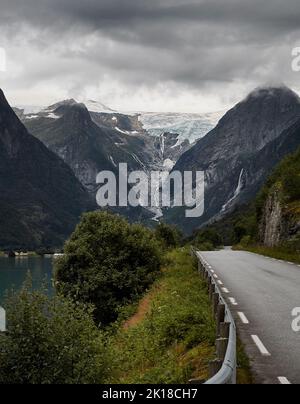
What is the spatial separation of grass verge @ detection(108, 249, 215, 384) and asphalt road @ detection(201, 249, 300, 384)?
93 centimetres

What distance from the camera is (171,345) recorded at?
17.7 metres

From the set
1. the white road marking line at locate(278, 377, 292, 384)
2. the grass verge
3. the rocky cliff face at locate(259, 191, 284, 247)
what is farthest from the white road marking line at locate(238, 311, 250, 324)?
the rocky cliff face at locate(259, 191, 284, 247)

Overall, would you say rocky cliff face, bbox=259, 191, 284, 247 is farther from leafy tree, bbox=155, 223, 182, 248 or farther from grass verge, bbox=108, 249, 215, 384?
grass verge, bbox=108, 249, 215, 384

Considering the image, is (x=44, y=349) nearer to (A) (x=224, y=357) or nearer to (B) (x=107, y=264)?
(A) (x=224, y=357)

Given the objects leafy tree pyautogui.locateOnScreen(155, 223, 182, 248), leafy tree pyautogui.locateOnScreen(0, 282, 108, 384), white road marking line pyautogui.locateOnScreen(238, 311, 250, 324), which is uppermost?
white road marking line pyautogui.locateOnScreen(238, 311, 250, 324)

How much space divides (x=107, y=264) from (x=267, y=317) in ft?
70.7

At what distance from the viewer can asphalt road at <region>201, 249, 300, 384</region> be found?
36.8ft

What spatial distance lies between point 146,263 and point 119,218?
4698 millimetres

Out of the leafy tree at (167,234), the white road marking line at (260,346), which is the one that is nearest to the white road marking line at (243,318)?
the white road marking line at (260,346)

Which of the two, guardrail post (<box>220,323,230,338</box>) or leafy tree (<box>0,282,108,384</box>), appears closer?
guardrail post (<box>220,323,230,338</box>)

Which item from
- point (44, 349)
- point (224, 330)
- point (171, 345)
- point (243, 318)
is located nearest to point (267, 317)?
point (243, 318)
